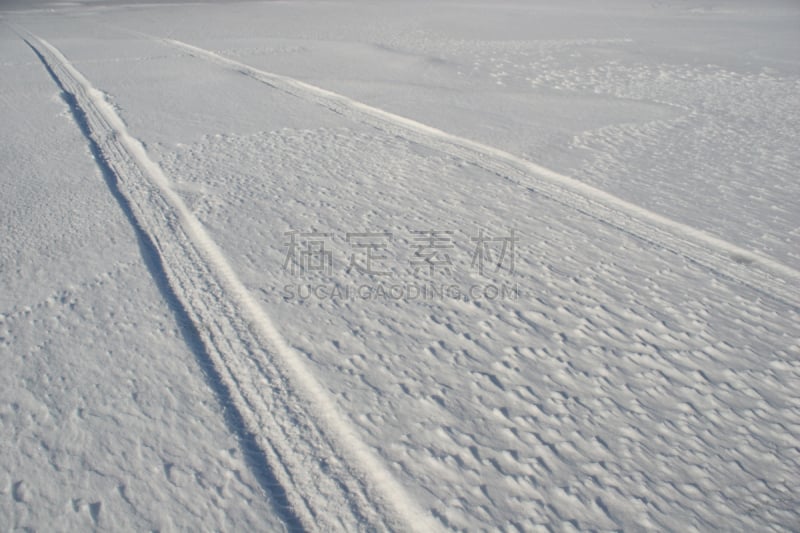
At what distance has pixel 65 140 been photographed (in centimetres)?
472

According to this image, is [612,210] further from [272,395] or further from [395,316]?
[272,395]

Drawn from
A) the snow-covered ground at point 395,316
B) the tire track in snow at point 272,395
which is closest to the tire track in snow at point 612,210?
the snow-covered ground at point 395,316

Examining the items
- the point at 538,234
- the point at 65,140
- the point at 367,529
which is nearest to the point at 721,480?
the point at 367,529

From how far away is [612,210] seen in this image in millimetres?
3707

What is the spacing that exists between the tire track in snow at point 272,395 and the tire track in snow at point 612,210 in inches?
84.1

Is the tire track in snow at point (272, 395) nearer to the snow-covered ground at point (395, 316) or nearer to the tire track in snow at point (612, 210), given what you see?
the snow-covered ground at point (395, 316)

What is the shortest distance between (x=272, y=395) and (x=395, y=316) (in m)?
0.72

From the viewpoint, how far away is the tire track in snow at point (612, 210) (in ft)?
9.94

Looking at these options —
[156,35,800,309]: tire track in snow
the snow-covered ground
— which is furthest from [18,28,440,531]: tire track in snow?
[156,35,800,309]: tire track in snow

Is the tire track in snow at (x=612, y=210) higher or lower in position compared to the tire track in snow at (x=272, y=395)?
higher

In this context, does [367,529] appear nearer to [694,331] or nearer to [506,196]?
[694,331]

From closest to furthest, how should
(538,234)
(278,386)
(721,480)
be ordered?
(721,480), (278,386), (538,234)

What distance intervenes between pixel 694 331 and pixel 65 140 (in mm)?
4660

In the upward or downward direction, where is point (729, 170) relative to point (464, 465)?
upward
